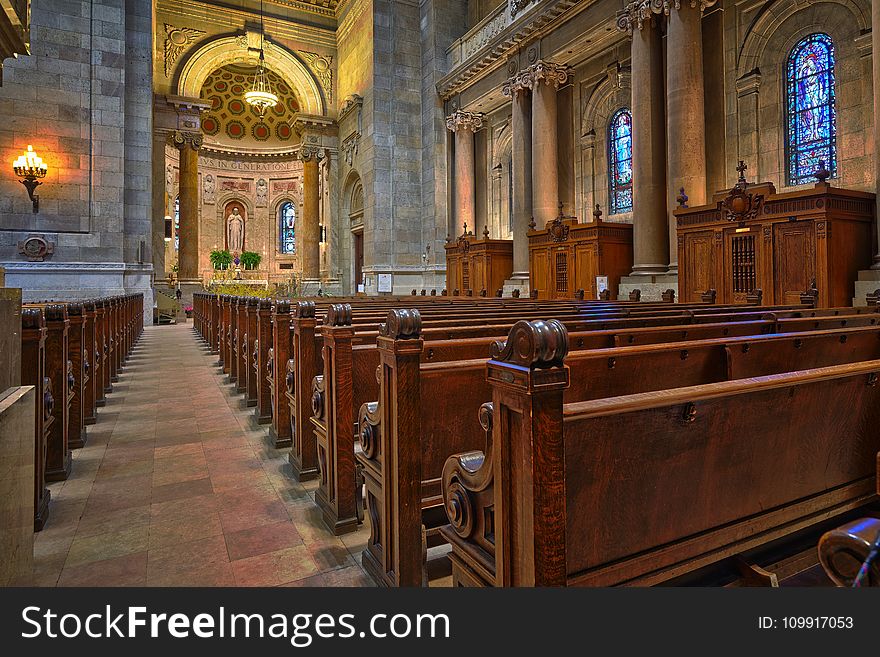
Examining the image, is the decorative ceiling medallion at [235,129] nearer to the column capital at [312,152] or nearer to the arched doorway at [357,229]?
the column capital at [312,152]

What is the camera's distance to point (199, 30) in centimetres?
1880

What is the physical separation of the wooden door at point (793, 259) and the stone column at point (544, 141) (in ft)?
18.8

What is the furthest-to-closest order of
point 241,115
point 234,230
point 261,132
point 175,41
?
point 234,230 < point 261,132 < point 241,115 < point 175,41

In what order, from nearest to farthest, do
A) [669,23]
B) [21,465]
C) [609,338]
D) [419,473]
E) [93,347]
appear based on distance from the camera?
[21,465]
[419,473]
[609,338]
[93,347]
[669,23]

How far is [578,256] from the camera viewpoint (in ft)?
36.8

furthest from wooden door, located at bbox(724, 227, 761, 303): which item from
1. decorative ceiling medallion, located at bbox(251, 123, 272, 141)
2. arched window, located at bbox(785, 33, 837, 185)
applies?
decorative ceiling medallion, located at bbox(251, 123, 272, 141)

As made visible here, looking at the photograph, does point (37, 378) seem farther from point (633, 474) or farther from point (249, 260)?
point (249, 260)

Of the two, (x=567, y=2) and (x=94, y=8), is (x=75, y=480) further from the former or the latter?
(x=94, y=8)

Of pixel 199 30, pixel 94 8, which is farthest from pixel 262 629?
pixel 199 30

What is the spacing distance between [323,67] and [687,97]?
16348mm

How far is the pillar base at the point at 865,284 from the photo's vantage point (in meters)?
6.85

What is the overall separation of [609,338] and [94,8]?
14859 mm

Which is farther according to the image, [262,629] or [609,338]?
[609,338]

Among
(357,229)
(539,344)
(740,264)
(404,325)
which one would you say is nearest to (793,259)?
(740,264)
